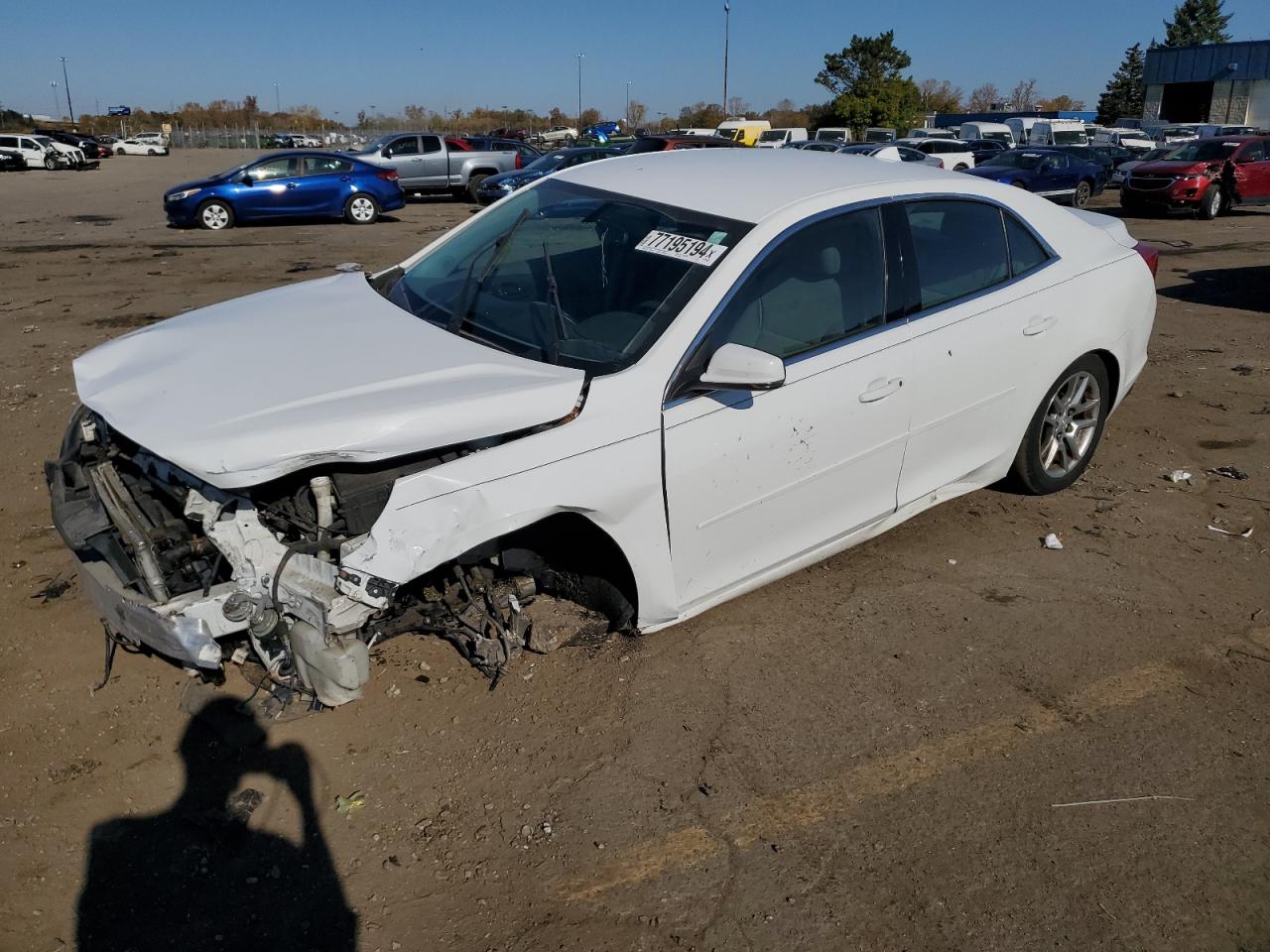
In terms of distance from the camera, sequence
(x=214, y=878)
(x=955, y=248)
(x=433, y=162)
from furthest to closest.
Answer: (x=433, y=162)
(x=955, y=248)
(x=214, y=878)

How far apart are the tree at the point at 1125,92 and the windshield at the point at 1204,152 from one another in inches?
2282

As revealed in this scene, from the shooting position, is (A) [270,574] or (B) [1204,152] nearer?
(A) [270,574]

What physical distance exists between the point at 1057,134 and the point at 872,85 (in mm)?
23965

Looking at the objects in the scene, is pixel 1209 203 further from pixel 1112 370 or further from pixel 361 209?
pixel 1112 370

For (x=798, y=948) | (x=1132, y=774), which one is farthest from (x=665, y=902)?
(x=1132, y=774)

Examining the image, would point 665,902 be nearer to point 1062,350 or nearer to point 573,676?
point 573,676

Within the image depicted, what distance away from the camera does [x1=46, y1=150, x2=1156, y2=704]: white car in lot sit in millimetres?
3037

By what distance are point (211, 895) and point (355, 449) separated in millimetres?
1301

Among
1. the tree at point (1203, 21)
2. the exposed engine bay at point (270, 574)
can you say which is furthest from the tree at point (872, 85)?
the exposed engine bay at point (270, 574)

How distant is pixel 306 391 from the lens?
124 inches

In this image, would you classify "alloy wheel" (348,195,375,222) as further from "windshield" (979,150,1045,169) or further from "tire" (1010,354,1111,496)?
"tire" (1010,354,1111,496)

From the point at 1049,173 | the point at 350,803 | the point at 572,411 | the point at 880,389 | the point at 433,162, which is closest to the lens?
the point at 350,803

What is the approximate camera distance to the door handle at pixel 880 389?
3.78 metres

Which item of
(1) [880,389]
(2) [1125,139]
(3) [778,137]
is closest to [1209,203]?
(1) [880,389]
